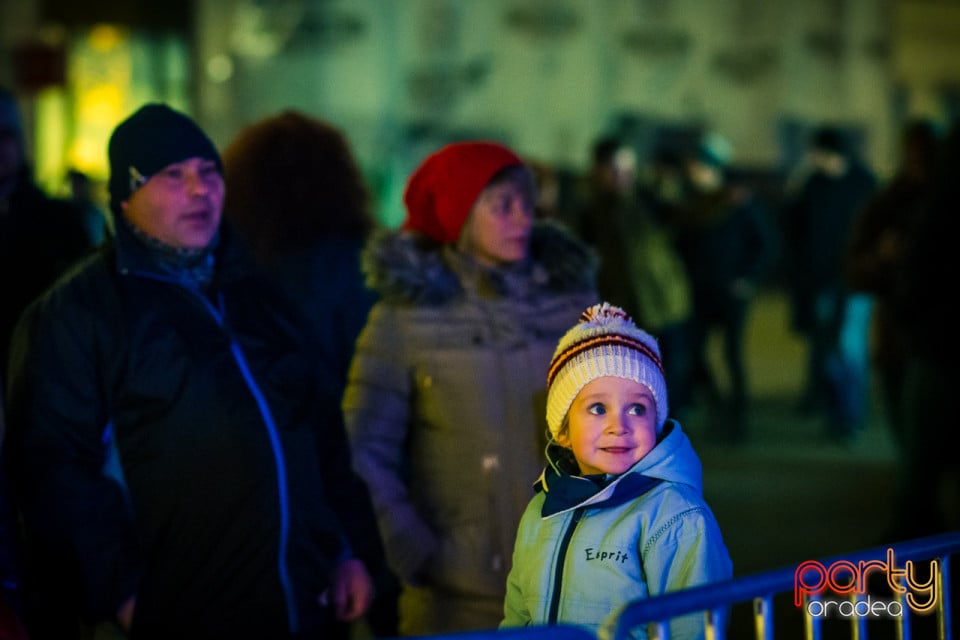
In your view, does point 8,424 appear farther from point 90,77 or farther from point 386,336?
point 90,77

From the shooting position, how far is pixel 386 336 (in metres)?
4.24

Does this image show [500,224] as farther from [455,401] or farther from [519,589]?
[519,589]

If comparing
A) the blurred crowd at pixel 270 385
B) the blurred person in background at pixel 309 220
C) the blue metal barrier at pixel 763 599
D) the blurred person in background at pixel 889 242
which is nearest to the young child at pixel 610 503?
the blue metal barrier at pixel 763 599

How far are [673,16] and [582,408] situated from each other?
14437mm

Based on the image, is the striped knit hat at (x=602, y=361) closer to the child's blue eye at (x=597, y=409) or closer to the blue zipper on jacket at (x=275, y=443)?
the child's blue eye at (x=597, y=409)

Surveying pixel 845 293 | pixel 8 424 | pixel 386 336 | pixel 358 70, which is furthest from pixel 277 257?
pixel 358 70

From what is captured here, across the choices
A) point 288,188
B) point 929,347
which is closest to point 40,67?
point 288,188

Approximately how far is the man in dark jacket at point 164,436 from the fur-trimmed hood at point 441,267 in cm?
45

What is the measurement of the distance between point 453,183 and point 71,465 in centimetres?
138

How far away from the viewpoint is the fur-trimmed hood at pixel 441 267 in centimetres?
417

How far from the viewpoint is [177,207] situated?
3.75 meters

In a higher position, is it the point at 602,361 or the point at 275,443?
the point at 602,361

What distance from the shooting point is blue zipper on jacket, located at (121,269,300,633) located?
369cm

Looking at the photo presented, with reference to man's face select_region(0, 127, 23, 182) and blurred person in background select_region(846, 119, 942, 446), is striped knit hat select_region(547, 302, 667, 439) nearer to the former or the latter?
man's face select_region(0, 127, 23, 182)
